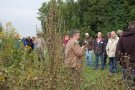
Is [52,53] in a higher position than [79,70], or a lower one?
higher

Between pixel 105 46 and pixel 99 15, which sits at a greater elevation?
pixel 99 15

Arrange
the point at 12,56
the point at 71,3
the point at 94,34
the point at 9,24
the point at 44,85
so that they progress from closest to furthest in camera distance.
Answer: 1. the point at 44,85
2. the point at 12,56
3. the point at 9,24
4. the point at 94,34
5. the point at 71,3

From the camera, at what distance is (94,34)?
1578 inches

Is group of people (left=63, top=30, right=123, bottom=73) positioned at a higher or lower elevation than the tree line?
lower

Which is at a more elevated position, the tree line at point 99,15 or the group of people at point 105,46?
the tree line at point 99,15

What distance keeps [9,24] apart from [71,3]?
43761mm

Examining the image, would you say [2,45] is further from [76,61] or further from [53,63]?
[53,63]

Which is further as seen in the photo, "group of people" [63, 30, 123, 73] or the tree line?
the tree line

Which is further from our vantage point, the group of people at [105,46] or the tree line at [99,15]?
the tree line at [99,15]

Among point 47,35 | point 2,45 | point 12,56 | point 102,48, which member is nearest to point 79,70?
point 47,35

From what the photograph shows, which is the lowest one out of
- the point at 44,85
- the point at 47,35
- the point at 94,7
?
the point at 44,85

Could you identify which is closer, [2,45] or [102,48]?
[2,45]

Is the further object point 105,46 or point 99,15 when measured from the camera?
point 99,15

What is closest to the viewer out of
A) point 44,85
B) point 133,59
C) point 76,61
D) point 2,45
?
point 44,85
